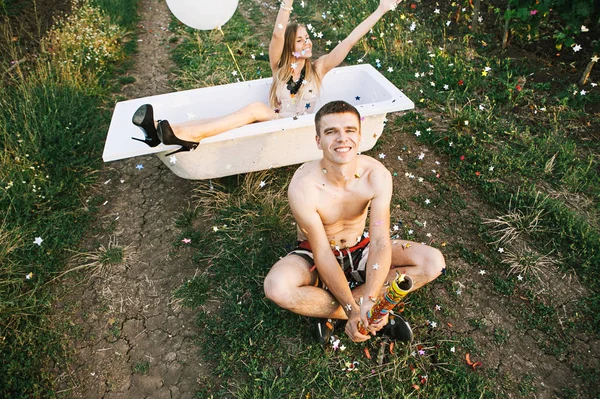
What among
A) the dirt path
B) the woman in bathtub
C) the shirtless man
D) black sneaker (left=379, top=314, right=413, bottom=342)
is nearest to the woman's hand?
the woman in bathtub

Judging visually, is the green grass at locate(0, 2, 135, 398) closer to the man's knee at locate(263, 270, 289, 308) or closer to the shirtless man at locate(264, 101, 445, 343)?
the man's knee at locate(263, 270, 289, 308)

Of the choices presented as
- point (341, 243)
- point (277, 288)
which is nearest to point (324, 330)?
point (277, 288)

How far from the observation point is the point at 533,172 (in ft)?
11.6

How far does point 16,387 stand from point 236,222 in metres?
1.74

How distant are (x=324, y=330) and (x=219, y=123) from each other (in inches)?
66.3

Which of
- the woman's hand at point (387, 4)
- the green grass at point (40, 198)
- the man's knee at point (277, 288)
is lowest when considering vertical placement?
the green grass at point (40, 198)

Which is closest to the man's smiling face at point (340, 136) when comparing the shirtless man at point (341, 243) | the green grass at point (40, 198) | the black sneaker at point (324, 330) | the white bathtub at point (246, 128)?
the shirtless man at point (341, 243)

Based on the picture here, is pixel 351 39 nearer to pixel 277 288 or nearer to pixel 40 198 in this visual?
pixel 277 288

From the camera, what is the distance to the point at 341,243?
2.60m

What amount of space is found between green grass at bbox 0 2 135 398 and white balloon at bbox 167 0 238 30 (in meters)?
1.63

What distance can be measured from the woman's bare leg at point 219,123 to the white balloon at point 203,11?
87 centimetres

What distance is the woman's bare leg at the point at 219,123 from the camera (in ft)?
9.57

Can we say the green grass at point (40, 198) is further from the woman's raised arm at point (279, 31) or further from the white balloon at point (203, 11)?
the woman's raised arm at point (279, 31)

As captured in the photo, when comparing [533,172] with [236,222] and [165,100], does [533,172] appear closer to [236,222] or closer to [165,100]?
[236,222]
